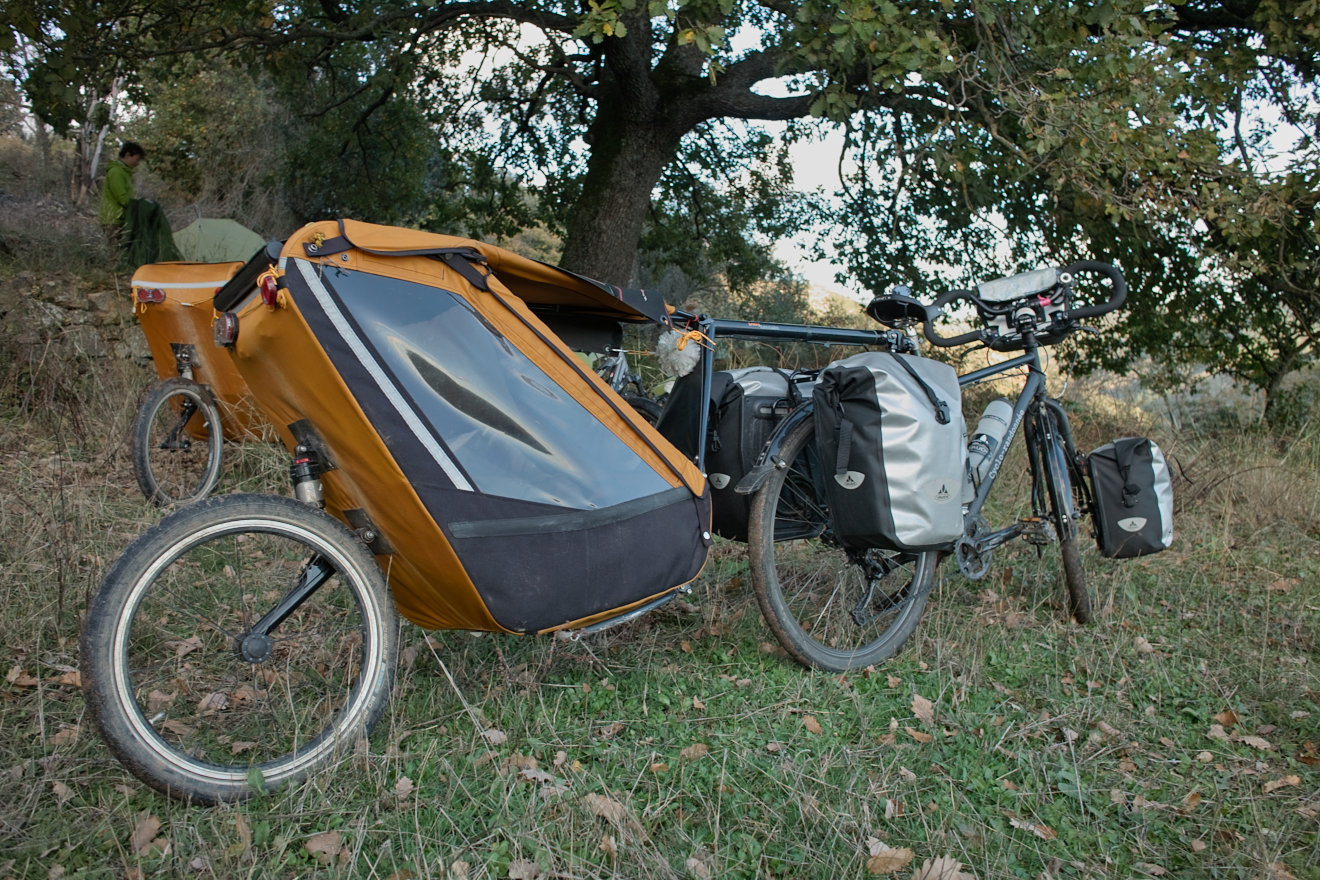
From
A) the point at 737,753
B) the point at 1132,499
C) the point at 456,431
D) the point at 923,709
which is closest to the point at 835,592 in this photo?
the point at 923,709

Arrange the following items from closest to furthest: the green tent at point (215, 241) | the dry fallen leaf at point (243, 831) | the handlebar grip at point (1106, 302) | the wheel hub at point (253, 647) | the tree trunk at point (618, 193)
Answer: the dry fallen leaf at point (243, 831) → the wheel hub at point (253, 647) → the handlebar grip at point (1106, 302) → the tree trunk at point (618, 193) → the green tent at point (215, 241)

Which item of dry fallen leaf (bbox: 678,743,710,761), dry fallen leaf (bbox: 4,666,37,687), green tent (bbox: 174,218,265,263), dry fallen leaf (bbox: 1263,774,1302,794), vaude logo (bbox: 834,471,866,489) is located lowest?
dry fallen leaf (bbox: 1263,774,1302,794)

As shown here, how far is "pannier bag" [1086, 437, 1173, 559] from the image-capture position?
3818 millimetres

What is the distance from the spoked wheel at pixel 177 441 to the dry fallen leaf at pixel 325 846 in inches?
123

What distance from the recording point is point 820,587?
3.91 m

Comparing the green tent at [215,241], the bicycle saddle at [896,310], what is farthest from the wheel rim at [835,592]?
the green tent at [215,241]

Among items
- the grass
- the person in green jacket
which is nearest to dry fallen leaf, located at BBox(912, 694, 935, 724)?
the grass

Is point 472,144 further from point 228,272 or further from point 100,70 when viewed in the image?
point 228,272

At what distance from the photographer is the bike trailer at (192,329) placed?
4.82 m

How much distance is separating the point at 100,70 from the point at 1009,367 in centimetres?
693

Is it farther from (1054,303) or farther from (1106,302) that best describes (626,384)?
(1106,302)

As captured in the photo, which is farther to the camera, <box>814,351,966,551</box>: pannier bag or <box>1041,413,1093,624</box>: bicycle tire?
<box>1041,413,1093,624</box>: bicycle tire

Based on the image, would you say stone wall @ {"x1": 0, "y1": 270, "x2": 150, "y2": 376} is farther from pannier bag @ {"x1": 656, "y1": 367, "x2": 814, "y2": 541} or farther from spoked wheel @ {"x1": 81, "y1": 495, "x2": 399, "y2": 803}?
pannier bag @ {"x1": 656, "y1": 367, "x2": 814, "y2": 541}

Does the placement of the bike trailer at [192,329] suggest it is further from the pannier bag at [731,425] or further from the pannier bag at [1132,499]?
the pannier bag at [1132,499]
